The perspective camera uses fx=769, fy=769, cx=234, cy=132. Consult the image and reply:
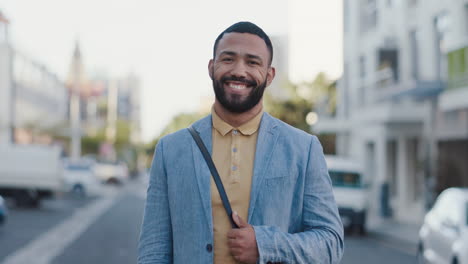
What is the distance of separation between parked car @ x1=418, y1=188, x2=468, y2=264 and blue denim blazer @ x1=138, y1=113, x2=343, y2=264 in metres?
7.07

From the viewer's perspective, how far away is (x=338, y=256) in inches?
105

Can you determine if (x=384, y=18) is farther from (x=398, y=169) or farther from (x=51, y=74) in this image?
(x=51, y=74)

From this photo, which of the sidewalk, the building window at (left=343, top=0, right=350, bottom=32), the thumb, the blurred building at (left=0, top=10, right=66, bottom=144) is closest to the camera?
the thumb

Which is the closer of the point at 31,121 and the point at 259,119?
the point at 259,119

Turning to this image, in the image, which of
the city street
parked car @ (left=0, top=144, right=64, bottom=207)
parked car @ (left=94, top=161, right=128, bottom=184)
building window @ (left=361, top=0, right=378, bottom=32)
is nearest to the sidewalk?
the city street

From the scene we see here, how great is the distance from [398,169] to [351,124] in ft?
18.1

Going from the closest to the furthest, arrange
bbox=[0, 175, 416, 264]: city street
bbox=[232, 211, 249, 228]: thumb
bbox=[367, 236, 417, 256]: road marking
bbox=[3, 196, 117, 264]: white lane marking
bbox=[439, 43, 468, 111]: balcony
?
bbox=[232, 211, 249, 228]: thumb, bbox=[3, 196, 117, 264]: white lane marking, bbox=[0, 175, 416, 264]: city street, bbox=[367, 236, 417, 256]: road marking, bbox=[439, 43, 468, 111]: balcony

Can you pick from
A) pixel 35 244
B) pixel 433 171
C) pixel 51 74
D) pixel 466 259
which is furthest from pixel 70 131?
pixel 466 259

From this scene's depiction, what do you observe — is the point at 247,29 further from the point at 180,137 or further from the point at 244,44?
the point at 180,137

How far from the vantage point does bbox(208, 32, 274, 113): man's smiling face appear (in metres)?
2.60

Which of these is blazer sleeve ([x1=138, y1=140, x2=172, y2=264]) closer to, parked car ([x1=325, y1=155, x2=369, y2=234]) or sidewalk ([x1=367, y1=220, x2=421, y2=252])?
sidewalk ([x1=367, y1=220, x2=421, y2=252])

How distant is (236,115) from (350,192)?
19.6 meters

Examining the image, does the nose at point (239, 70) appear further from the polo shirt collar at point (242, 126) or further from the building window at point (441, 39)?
the building window at point (441, 39)

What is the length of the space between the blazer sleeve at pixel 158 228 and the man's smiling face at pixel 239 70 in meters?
0.32
